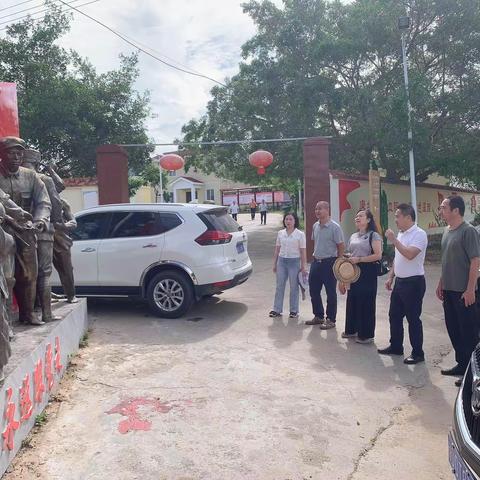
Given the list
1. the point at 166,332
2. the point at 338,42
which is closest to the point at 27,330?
the point at 166,332

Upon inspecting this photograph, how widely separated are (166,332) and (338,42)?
1003 cm

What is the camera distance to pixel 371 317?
573 cm

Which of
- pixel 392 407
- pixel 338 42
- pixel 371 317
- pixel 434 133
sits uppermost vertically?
pixel 338 42

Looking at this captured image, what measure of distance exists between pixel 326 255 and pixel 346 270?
766mm

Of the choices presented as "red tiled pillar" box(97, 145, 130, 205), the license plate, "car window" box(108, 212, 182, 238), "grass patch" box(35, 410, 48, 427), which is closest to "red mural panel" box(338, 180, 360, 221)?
"red tiled pillar" box(97, 145, 130, 205)

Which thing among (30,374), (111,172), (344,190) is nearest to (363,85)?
(344,190)

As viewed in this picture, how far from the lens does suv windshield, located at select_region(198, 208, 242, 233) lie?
22.8 ft

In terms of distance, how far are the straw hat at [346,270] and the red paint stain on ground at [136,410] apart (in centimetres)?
230

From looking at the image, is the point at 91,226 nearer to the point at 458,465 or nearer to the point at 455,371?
the point at 455,371

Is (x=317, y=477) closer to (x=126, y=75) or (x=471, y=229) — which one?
(x=471, y=229)

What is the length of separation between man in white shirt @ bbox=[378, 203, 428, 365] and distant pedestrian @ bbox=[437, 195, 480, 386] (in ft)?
1.09

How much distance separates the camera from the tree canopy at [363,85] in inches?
500

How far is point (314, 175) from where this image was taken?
1262 centimetres

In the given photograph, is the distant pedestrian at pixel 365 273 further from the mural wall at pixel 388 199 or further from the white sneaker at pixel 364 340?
the mural wall at pixel 388 199
